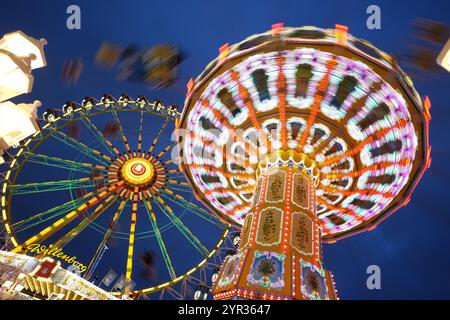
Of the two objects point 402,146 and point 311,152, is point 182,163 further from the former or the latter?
point 402,146

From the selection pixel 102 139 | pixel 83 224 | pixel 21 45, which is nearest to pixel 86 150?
pixel 102 139

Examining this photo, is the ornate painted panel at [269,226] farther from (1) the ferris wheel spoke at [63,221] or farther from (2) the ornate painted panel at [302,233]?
(1) the ferris wheel spoke at [63,221]

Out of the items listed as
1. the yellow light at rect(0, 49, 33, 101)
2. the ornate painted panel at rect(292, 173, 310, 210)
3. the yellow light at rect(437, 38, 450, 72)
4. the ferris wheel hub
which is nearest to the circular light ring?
the ornate painted panel at rect(292, 173, 310, 210)

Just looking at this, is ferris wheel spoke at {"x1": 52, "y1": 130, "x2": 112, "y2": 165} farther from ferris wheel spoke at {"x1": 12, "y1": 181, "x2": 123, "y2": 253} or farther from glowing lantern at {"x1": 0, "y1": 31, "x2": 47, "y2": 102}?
glowing lantern at {"x1": 0, "y1": 31, "x2": 47, "y2": 102}

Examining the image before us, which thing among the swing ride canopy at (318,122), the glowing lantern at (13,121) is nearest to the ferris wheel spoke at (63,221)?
the swing ride canopy at (318,122)

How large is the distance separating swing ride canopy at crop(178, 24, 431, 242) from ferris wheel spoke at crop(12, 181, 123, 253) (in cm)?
527

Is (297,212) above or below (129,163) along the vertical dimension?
below

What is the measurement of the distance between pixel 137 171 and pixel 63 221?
13.5 feet

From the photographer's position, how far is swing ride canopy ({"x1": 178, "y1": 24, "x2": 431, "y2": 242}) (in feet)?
34.5
